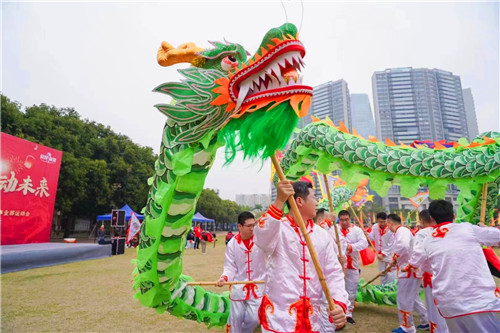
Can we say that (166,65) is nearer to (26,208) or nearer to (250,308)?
(250,308)

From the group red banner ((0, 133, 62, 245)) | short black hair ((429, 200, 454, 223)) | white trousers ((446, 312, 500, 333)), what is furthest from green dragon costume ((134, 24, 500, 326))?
red banner ((0, 133, 62, 245))

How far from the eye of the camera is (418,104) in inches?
1671

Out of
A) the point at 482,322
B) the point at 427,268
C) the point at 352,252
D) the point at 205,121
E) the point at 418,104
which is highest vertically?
the point at 418,104

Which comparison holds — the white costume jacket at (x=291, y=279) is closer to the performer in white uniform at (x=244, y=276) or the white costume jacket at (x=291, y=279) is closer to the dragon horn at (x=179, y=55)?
the performer in white uniform at (x=244, y=276)

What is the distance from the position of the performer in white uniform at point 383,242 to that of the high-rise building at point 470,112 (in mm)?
51233

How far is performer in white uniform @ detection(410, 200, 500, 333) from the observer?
96.6 inches

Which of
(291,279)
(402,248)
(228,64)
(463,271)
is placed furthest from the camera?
(402,248)

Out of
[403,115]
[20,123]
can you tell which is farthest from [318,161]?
[403,115]

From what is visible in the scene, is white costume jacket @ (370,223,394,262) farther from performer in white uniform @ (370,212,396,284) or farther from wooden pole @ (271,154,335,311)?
wooden pole @ (271,154,335,311)

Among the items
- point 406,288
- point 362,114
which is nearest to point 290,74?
point 406,288

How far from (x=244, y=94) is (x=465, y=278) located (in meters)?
2.47

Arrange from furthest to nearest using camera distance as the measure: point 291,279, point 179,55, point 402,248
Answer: point 402,248
point 179,55
point 291,279

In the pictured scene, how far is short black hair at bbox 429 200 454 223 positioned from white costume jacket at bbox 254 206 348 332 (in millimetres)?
1498

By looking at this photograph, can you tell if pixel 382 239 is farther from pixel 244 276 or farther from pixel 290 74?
pixel 290 74
